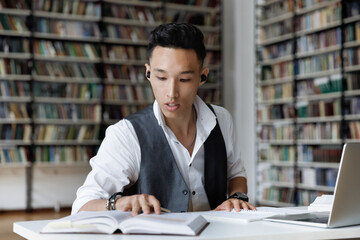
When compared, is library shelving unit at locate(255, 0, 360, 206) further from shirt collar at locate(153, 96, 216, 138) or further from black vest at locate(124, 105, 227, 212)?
black vest at locate(124, 105, 227, 212)

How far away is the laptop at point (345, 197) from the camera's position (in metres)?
1.44

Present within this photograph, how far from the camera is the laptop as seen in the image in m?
1.44

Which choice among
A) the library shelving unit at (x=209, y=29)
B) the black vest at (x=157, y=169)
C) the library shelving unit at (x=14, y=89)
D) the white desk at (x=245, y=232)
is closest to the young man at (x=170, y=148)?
the black vest at (x=157, y=169)

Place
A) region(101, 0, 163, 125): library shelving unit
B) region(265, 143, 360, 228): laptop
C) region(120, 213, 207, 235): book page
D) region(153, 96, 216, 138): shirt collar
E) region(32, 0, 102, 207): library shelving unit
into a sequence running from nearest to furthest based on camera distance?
region(120, 213, 207, 235): book page
region(265, 143, 360, 228): laptop
region(153, 96, 216, 138): shirt collar
region(32, 0, 102, 207): library shelving unit
region(101, 0, 163, 125): library shelving unit

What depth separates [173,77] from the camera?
1835mm

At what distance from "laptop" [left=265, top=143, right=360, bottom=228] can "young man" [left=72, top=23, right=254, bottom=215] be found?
1.13 feet

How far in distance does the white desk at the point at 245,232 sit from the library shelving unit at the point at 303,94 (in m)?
4.72

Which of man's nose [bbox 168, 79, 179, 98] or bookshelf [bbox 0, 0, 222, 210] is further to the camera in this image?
bookshelf [bbox 0, 0, 222, 210]

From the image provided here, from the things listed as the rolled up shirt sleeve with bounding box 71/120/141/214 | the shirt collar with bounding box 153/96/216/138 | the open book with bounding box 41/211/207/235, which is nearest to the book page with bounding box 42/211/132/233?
the open book with bounding box 41/211/207/235

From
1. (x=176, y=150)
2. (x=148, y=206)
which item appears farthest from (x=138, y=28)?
(x=148, y=206)

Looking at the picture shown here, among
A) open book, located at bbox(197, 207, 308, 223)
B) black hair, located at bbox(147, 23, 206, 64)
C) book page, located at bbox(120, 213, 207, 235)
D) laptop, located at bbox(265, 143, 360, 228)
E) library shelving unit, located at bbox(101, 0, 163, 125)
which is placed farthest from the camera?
library shelving unit, located at bbox(101, 0, 163, 125)

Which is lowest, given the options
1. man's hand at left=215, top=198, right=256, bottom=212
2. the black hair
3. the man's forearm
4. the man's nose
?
man's hand at left=215, top=198, right=256, bottom=212

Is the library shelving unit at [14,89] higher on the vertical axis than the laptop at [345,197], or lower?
higher

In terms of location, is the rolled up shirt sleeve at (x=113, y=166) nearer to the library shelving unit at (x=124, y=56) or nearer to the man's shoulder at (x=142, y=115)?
the man's shoulder at (x=142, y=115)
